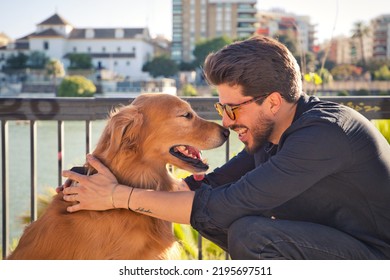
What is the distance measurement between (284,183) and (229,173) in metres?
0.85

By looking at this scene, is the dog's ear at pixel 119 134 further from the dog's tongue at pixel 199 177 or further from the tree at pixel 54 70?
the tree at pixel 54 70

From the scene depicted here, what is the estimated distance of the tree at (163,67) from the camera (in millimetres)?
97188

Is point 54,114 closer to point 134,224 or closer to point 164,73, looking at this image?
point 134,224

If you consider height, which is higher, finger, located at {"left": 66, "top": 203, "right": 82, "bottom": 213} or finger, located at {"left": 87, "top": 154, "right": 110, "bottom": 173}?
finger, located at {"left": 87, "top": 154, "right": 110, "bottom": 173}

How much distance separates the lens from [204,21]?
Answer: 11344 centimetres

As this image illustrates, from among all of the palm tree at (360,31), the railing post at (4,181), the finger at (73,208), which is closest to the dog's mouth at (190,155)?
the finger at (73,208)

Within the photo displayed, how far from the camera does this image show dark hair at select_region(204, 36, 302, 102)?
276 cm

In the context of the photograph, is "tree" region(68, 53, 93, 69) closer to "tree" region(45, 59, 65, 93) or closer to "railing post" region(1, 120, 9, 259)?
"tree" region(45, 59, 65, 93)

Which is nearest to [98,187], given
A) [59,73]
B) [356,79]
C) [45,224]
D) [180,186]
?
[45,224]

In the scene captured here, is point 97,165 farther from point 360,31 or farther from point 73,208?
point 360,31

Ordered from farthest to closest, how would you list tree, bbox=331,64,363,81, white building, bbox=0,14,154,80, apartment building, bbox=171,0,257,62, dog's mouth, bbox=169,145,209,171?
apartment building, bbox=171,0,257,62 → white building, bbox=0,14,154,80 → tree, bbox=331,64,363,81 → dog's mouth, bbox=169,145,209,171

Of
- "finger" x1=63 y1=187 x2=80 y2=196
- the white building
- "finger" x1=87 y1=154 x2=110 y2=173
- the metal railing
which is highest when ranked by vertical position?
the metal railing

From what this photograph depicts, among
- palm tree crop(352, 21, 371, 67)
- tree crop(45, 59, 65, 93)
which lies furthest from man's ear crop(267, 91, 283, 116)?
palm tree crop(352, 21, 371, 67)

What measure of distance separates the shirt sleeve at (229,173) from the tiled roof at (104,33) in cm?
10593
